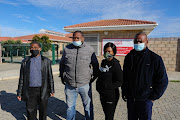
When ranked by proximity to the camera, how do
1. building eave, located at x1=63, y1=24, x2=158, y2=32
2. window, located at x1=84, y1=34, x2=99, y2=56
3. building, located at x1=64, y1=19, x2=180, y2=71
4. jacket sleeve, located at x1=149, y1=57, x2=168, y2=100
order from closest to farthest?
jacket sleeve, located at x1=149, y1=57, x2=168, y2=100 → building eave, located at x1=63, y1=24, x2=158, y2=32 → building, located at x1=64, y1=19, x2=180, y2=71 → window, located at x1=84, y1=34, x2=99, y2=56

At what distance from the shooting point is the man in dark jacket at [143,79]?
5.71ft

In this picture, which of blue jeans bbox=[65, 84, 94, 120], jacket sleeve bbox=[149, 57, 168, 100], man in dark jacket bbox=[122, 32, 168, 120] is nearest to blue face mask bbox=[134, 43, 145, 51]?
man in dark jacket bbox=[122, 32, 168, 120]

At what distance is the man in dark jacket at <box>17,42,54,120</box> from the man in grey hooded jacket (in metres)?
0.45

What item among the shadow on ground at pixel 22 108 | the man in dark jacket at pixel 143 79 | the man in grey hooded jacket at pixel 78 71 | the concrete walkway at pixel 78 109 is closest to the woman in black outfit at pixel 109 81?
the man in dark jacket at pixel 143 79

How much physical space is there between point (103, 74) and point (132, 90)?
20.6 inches

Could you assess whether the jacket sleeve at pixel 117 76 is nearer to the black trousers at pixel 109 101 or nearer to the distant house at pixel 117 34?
the black trousers at pixel 109 101

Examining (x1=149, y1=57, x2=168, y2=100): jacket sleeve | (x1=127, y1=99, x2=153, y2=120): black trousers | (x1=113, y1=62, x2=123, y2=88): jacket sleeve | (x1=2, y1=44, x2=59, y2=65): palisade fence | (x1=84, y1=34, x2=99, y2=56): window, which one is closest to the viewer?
(x1=149, y1=57, x2=168, y2=100): jacket sleeve

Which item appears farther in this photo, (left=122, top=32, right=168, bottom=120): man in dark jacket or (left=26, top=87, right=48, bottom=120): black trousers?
(left=26, top=87, right=48, bottom=120): black trousers

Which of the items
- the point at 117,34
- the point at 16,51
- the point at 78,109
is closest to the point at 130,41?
the point at 117,34

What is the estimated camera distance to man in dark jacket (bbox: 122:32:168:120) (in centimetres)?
174

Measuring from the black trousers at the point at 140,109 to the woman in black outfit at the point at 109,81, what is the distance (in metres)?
0.29

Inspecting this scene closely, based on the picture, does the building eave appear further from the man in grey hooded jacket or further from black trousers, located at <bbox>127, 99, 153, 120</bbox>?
black trousers, located at <bbox>127, 99, 153, 120</bbox>

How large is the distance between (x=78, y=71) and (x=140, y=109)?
Answer: 3.99 feet

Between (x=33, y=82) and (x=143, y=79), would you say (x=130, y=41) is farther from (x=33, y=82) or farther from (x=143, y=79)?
(x=33, y=82)
